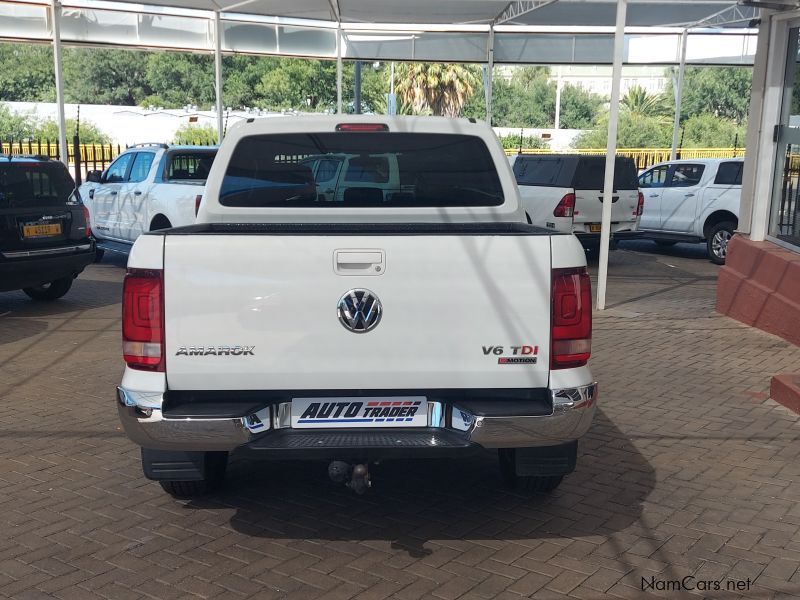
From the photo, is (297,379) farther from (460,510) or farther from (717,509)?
(717,509)

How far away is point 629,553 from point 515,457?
711 millimetres

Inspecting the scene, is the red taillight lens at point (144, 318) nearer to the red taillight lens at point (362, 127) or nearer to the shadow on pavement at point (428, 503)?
the shadow on pavement at point (428, 503)

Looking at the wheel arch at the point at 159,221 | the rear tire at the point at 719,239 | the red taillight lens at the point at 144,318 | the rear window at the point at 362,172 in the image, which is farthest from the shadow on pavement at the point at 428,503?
the rear tire at the point at 719,239

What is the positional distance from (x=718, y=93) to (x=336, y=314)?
77056mm

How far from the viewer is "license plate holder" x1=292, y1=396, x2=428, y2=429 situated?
403 centimetres

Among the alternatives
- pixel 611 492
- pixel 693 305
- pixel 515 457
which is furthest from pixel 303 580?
pixel 693 305

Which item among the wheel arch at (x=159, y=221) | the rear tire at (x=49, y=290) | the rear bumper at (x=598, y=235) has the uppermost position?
the wheel arch at (x=159, y=221)

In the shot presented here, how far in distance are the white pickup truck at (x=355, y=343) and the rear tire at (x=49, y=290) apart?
8.17m

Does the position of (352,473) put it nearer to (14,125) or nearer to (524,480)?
(524,480)

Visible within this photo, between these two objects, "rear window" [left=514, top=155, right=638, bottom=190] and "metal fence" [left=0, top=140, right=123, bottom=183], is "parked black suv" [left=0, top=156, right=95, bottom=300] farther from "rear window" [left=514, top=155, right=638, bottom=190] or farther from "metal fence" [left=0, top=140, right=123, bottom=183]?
"rear window" [left=514, top=155, right=638, bottom=190]

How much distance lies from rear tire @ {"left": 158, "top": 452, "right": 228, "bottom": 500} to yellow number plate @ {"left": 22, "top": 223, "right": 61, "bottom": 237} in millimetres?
6388

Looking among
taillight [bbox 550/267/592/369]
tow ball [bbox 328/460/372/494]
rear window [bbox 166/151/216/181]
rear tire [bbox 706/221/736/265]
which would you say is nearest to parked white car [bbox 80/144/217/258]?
rear window [bbox 166/151/216/181]

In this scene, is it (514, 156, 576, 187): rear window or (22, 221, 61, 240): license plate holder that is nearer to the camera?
(22, 221, 61, 240): license plate holder

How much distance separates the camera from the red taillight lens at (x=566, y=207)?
47.1ft
